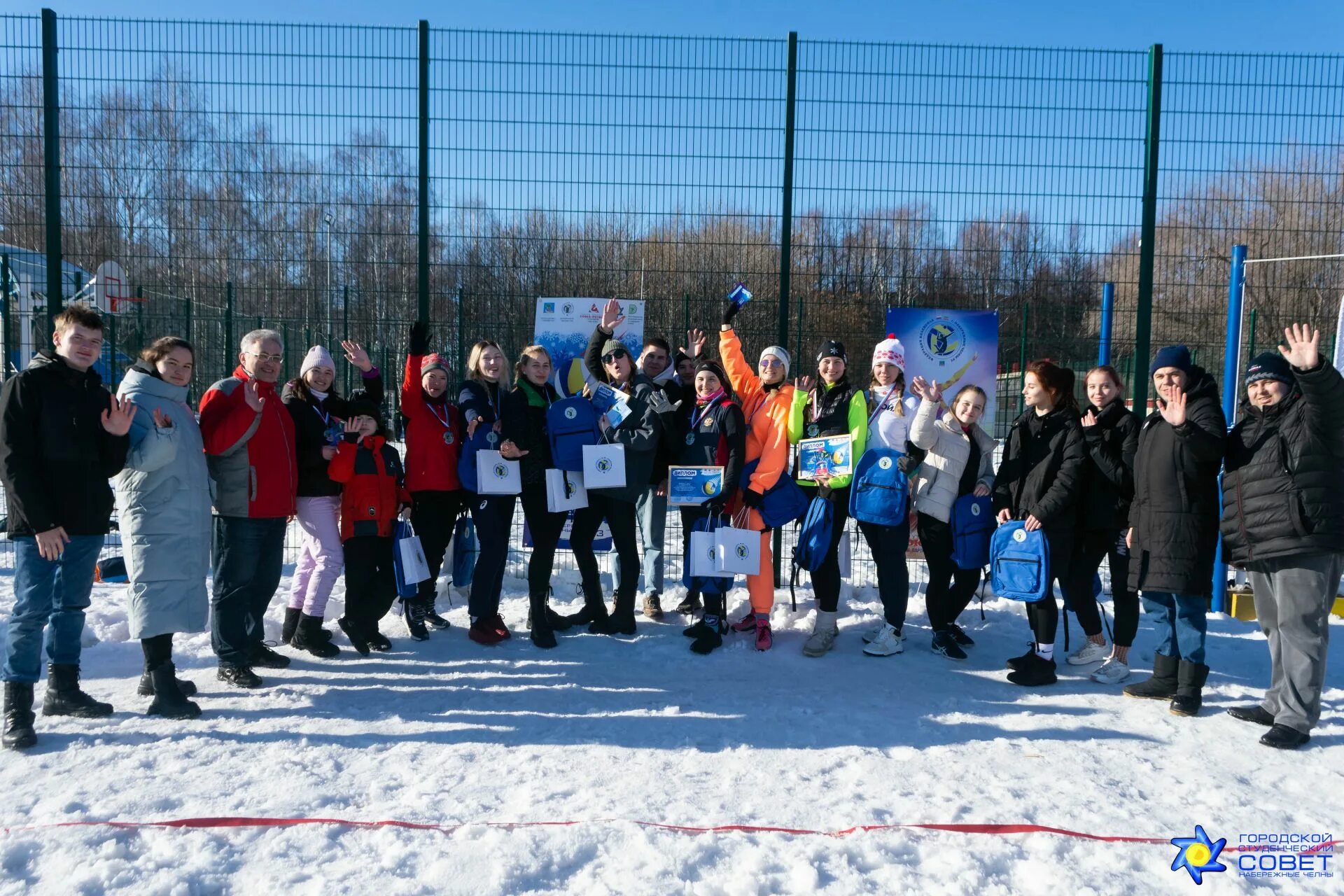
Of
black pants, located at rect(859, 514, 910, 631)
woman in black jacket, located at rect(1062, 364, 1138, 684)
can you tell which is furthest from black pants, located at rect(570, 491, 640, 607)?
woman in black jacket, located at rect(1062, 364, 1138, 684)

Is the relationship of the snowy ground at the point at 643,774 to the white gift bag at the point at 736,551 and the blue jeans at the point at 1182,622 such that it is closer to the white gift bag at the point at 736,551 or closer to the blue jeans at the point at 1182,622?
the blue jeans at the point at 1182,622

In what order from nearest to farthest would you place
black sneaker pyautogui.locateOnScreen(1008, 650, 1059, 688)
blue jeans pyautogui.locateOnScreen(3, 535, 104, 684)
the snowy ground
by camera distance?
the snowy ground, blue jeans pyautogui.locateOnScreen(3, 535, 104, 684), black sneaker pyautogui.locateOnScreen(1008, 650, 1059, 688)

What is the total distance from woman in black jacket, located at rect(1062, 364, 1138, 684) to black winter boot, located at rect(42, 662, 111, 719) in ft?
17.8

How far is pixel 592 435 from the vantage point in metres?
5.61

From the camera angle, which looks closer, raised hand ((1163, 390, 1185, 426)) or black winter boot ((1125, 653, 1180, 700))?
raised hand ((1163, 390, 1185, 426))

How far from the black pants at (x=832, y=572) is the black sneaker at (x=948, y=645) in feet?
2.42

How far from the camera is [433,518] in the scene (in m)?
5.61

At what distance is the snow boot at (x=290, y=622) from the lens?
5.42 m

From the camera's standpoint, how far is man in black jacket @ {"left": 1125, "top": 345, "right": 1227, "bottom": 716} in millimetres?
4531

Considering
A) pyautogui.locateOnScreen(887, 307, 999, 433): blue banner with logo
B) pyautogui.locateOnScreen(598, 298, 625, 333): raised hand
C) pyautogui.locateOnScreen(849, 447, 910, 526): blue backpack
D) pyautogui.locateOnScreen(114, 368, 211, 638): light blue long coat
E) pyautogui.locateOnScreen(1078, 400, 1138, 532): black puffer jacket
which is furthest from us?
pyautogui.locateOnScreen(887, 307, 999, 433): blue banner with logo

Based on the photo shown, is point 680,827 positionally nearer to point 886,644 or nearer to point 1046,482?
point 886,644

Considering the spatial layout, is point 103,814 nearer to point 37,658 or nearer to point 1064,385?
point 37,658

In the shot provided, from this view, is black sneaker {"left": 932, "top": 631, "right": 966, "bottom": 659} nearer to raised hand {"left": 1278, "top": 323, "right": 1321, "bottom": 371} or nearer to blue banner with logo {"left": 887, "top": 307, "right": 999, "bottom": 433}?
blue banner with logo {"left": 887, "top": 307, "right": 999, "bottom": 433}

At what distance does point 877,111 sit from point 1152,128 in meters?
2.11
